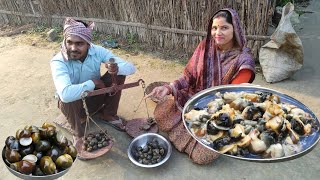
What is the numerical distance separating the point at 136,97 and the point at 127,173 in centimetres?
135

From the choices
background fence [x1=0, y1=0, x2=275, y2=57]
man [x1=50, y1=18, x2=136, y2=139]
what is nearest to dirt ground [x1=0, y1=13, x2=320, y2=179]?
man [x1=50, y1=18, x2=136, y2=139]

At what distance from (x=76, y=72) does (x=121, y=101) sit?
3.36ft

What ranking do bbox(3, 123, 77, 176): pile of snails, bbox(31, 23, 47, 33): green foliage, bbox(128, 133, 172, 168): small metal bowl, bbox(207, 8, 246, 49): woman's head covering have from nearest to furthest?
bbox(3, 123, 77, 176): pile of snails → bbox(207, 8, 246, 49): woman's head covering → bbox(128, 133, 172, 168): small metal bowl → bbox(31, 23, 47, 33): green foliage

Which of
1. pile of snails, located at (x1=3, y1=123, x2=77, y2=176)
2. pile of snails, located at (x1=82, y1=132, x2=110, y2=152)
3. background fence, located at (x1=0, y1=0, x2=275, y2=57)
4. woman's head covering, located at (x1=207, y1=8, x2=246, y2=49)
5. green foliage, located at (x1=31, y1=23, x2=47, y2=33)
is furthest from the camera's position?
green foliage, located at (x1=31, y1=23, x2=47, y2=33)

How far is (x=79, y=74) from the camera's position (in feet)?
11.2

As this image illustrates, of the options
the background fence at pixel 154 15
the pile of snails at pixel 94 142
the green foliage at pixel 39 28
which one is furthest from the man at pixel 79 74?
the green foliage at pixel 39 28

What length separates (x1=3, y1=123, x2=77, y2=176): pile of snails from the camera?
197 cm

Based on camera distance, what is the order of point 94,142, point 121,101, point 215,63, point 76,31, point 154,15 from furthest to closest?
point 154,15 < point 121,101 < point 94,142 < point 215,63 < point 76,31

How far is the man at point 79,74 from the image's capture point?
3082 mm

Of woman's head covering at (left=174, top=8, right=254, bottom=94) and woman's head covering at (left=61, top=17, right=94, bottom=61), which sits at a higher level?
woman's head covering at (left=61, top=17, right=94, bottom=61)

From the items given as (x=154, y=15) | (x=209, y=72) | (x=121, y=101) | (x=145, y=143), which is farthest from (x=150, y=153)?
(x=154, y=15)

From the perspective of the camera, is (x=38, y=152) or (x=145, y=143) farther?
(x=145, y=143)

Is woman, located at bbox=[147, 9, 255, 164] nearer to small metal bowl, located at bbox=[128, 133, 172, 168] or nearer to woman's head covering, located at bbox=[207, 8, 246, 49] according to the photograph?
woman's head covering, located at bbox=[207, 8, 246, 49]

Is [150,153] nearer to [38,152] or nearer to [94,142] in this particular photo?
[94,142]
